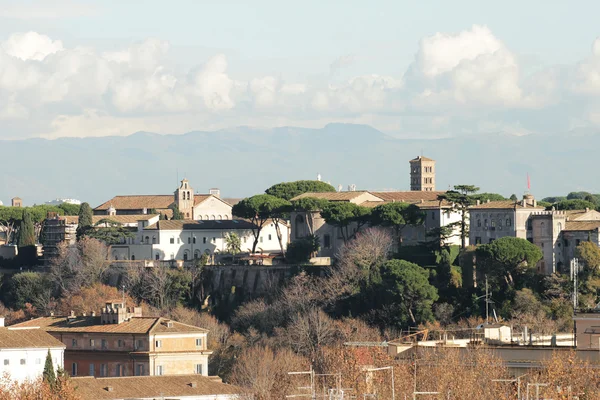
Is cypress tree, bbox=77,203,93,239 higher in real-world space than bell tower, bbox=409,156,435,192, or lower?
lower

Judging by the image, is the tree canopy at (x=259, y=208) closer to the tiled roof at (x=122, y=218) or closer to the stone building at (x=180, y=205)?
the tiled roof at (x=122, y=218)

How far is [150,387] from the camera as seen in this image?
6450cm

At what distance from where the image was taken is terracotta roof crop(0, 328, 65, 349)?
238 ft

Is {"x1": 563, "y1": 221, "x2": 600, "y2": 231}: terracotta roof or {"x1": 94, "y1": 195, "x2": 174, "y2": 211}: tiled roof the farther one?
{"x1": 94, "y1": 195, "x2": 174, "y2": 211}: tiled roof

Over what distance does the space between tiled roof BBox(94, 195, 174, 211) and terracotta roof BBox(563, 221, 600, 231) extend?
170 ft

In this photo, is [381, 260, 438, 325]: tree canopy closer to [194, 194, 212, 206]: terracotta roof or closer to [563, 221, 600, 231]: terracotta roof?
[563, 221, 600, 231]: terracotta roof

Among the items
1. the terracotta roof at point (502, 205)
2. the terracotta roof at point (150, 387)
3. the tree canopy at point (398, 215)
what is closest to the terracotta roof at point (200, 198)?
the tree canopy at point (398, 215)

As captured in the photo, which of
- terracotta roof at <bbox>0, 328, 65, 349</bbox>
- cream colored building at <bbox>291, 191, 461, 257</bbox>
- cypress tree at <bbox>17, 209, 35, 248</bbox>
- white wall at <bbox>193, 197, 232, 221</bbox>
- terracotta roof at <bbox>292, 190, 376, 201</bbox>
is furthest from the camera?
white wall at <bbox>193, 197, 232, 221</bbox>

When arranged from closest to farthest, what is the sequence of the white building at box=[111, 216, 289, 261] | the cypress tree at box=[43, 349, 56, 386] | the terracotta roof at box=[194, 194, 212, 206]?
the cypress tree at box=[43, 349, 56, 386], the white building at box=[111, 216, 289, 261], the terracotta roof at box=[194, 194, 212, 206]

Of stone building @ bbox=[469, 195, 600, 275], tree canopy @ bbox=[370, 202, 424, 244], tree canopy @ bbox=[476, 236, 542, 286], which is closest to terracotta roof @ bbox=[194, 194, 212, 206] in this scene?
tree canopy @ bbox=[370, 202, 424, 244]

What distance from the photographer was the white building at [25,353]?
234ft

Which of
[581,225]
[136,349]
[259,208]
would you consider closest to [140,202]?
[259,208]

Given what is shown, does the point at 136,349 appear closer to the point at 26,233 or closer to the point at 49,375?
the point at 49,375

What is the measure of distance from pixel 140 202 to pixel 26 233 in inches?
→ 508
